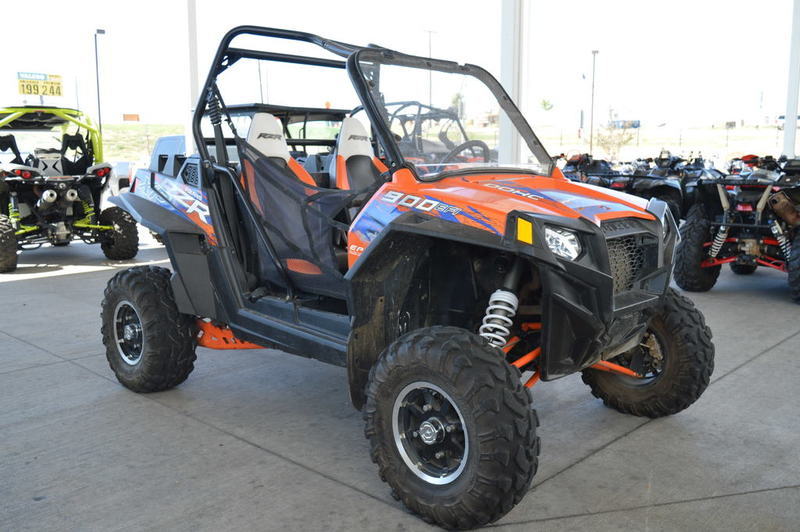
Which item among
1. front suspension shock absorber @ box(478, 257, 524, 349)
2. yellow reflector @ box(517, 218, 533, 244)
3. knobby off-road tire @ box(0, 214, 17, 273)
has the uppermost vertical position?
yellow reflector @ box(517, 218, 533, 244)

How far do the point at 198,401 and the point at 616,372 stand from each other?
2.22 meters

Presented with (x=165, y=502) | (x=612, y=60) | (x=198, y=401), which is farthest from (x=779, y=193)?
(x=612, y=60)

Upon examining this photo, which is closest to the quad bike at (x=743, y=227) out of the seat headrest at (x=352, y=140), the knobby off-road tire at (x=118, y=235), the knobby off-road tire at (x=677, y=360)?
the knobby off-road tire at (x=677, y=360)

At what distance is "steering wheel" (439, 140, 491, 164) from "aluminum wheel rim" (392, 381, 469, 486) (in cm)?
113

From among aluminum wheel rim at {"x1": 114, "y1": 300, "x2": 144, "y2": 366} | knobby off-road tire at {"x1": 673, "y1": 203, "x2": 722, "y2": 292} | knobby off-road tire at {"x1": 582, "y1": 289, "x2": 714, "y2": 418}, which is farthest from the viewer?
knobby off-road tire at {"x1": 673, "y1": 203, "x2": 722, "y2": 292}

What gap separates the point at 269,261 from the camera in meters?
3.74

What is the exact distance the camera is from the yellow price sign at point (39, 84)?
45.3ft

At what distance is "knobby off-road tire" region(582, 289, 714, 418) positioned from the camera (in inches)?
136

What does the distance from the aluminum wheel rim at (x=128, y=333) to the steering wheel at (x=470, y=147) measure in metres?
2.02

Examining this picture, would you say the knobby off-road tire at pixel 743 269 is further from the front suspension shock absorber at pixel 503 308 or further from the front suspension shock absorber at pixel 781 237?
the front suspension shock absorber at pixel 503 308

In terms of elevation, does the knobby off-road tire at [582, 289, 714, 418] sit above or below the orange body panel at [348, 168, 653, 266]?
below

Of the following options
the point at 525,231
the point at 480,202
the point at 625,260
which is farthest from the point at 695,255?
the point at 525,231

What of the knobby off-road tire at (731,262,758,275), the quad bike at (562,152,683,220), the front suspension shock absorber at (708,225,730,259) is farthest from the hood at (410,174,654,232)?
the quad bike at (562,152,683,220)

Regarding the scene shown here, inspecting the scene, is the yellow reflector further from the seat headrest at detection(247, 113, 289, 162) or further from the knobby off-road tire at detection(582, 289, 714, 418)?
the seat headrest at detection(247, 113, 289, 162)
